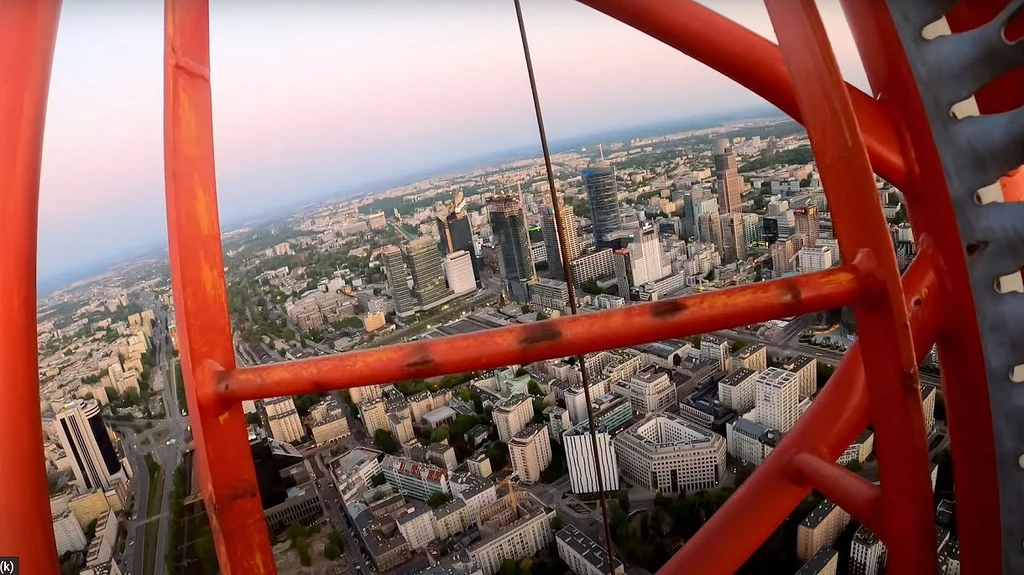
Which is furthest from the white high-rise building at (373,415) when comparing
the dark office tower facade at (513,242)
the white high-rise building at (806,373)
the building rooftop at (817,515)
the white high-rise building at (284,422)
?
the white high-rise building at (806,373)

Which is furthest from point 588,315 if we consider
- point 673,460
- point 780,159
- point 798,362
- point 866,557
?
point 780,159

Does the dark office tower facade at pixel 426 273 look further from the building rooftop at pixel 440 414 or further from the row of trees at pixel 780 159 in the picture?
the row of trees at pixel 780 159

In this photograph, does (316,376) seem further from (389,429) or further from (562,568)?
(389,429)

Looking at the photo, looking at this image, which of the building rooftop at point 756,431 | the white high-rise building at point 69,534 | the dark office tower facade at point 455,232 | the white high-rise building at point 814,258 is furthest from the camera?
the dark office tower facade at point 455,232

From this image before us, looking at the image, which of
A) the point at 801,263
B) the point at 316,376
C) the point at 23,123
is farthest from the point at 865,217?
the point at 801,263

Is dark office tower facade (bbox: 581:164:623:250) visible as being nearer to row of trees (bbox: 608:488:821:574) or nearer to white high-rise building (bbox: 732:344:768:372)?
white high-rise building (bbox: 732:344:768:372)

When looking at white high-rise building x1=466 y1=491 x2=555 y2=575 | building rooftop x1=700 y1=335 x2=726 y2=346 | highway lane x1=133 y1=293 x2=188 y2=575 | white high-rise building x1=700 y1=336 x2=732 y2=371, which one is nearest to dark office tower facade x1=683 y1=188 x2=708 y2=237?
building rooftop x1=700 y1=335 x2=726 y2=346
